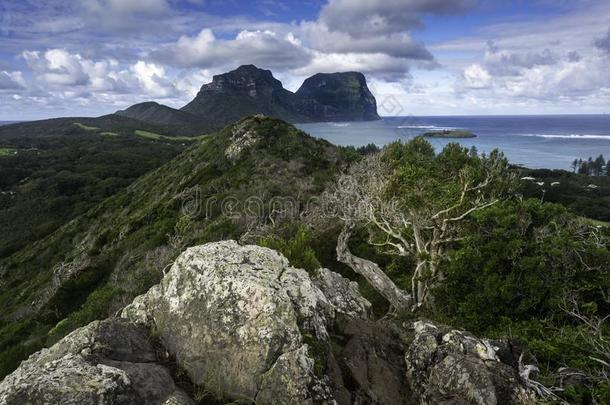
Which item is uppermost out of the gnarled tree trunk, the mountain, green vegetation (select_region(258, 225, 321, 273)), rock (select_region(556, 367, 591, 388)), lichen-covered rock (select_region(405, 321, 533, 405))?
green vegetation (select_region(258, 225, 321, 273))

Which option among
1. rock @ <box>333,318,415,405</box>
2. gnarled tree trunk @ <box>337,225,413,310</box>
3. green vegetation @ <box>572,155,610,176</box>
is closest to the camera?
rock @ <box>333,318,415,405</box>

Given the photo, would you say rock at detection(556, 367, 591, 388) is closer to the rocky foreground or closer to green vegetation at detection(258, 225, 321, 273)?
the rocky foreground

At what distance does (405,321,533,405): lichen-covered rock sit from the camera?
574cm

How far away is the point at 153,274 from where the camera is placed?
1730 cm

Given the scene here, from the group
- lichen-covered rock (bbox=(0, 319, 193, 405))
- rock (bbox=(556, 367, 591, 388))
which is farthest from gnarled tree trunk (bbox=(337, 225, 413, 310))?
lichen-covered rock (bbox=(0, 319, 193, 405))

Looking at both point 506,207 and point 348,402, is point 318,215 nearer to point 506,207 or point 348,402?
point 506,207

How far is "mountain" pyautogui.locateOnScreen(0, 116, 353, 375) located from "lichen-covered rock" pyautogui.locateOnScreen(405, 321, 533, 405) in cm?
1219

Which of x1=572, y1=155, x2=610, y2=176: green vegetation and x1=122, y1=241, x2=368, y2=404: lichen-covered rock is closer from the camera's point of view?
x1=122, y1=241, x2=368, y2=404: lichen-covered rock

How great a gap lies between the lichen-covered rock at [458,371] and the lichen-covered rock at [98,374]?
147 inches

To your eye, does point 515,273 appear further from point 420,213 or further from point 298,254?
point 298,254

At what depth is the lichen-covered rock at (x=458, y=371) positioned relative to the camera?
5742 millimetres

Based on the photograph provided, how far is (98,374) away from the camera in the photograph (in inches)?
205

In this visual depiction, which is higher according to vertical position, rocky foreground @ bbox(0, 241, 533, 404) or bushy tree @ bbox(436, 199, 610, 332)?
rocky foreground @ bbox(0, 241, 533, 404)

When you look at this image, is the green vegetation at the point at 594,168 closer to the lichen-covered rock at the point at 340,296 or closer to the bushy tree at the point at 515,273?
the bushy tree at the point at 515,273
